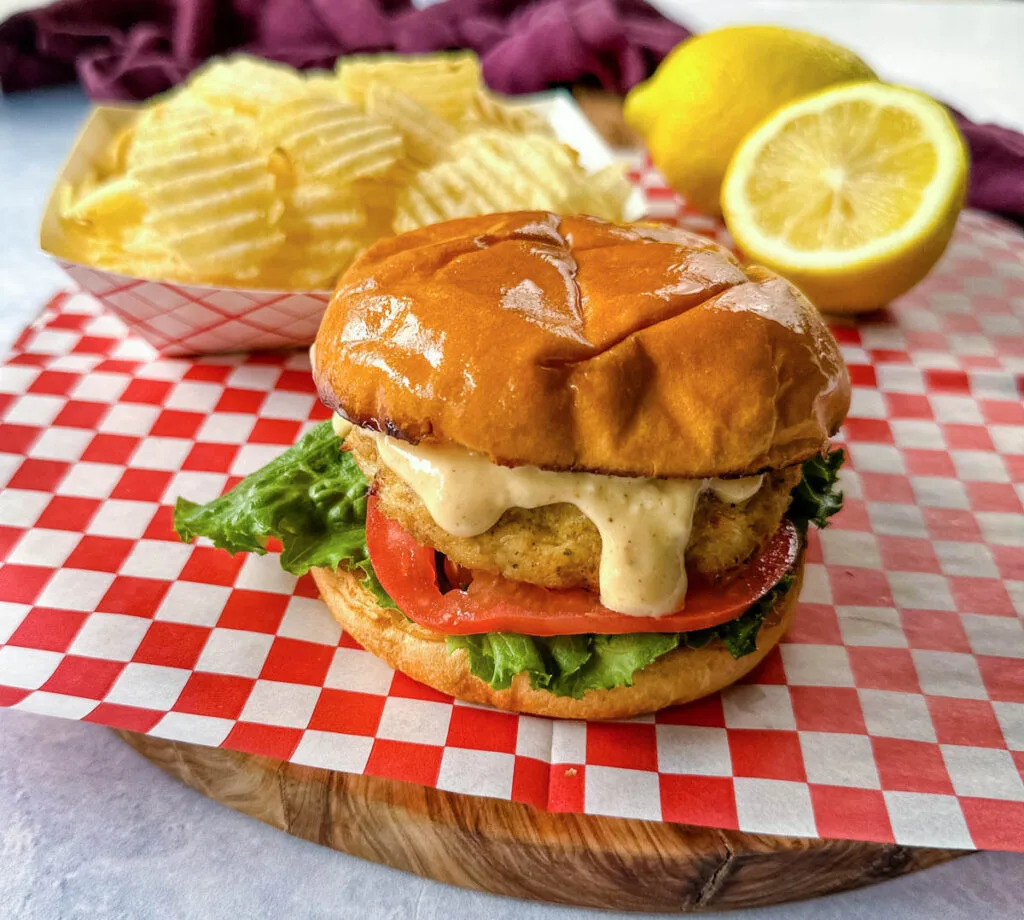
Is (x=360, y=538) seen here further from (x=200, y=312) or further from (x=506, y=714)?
(x=200, y=312)

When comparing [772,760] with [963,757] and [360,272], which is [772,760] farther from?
[360,272]

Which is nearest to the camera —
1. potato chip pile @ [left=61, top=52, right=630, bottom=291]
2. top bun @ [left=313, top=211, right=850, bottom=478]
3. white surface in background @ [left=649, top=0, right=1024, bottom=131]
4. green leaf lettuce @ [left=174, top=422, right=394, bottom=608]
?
top bun @ [left=313, top=211, right=850, bottom=478]

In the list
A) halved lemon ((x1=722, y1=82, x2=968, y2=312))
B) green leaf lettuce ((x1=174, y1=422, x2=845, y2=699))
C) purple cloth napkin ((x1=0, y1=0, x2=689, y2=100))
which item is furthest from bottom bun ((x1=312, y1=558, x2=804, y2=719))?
purple cloth napkin ((x1=0, y1=0, x2=689, y2=100))

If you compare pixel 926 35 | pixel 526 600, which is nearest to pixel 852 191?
pixel 526 600

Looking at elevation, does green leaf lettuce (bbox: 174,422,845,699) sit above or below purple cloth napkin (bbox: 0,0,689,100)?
below

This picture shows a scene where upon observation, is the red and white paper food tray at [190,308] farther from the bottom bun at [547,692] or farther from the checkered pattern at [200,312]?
the bottom bun at [547,692]

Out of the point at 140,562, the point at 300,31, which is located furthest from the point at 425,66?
the point at 140,562

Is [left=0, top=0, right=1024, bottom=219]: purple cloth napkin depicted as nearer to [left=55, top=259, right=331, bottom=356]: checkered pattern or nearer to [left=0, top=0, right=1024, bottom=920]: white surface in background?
[left=55, top=259, right=331, bottom=356]: checkered pattern

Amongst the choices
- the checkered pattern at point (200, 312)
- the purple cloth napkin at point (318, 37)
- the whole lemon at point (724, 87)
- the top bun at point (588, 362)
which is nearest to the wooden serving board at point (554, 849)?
the top bun at point (588, 362)
